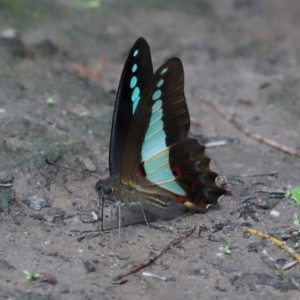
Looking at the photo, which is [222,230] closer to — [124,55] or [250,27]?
[124,55]

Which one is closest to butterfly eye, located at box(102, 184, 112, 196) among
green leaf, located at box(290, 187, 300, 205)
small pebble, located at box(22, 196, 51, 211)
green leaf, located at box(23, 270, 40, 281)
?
small pebble, located at box(22, 196, 51, 211)

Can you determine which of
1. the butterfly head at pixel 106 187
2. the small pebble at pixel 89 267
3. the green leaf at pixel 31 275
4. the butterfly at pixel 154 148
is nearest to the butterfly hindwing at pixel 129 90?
the butterfly at pixel 154 148

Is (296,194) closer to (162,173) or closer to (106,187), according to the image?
(162,173)

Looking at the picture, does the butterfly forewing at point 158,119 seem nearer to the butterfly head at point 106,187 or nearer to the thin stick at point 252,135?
the butterfly head at point 106,187

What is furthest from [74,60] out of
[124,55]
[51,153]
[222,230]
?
[222,230]

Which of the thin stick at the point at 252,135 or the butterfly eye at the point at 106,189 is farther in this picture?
the thin stick at the point at 252,135

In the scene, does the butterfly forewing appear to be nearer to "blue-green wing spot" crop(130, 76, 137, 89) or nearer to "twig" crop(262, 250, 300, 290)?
"blue-green wing spot" crop(130, 76, 137, 89)
